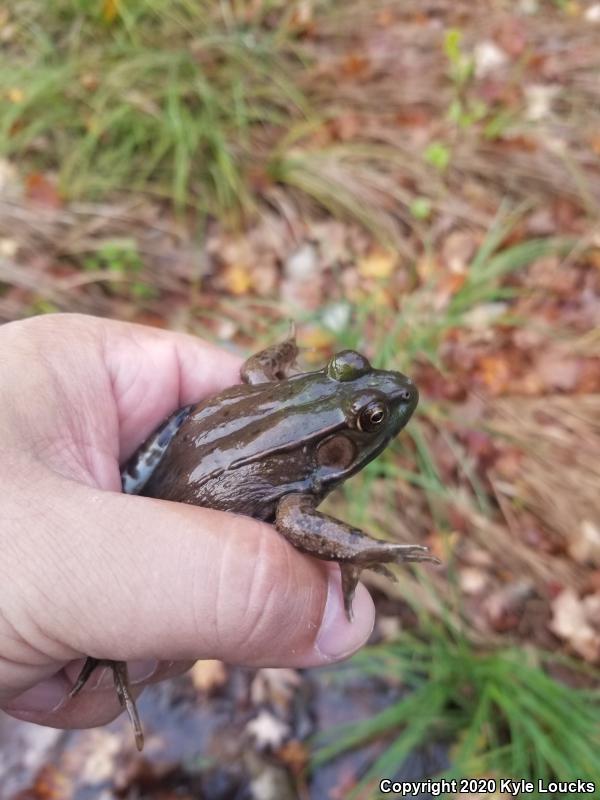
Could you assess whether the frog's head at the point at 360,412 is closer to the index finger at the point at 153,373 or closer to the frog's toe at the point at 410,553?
the frog's toe at the point at 410,553

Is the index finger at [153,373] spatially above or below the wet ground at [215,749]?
above

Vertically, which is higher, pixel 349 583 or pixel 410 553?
pixel 410 553

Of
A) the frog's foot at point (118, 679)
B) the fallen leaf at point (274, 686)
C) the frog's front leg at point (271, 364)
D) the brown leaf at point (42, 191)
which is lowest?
the fallen leaf at point (274, 686)

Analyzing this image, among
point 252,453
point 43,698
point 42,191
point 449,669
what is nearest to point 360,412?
point 252,453

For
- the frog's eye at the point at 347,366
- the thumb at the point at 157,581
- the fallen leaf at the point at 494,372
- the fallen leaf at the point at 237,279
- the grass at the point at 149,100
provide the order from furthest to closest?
the grass at the point at 149,100 → the fallen leaf at the point at 237,279 → the fallen leaf at the point at 494,372 → the frog's eye at the point at 347,366 → the thumb at the point at 157,581

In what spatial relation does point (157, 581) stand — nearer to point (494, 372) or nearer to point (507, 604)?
point (507, 604)

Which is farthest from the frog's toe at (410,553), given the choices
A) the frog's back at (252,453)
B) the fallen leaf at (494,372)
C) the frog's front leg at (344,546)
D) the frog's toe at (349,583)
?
the fallen leaf at (494,372)

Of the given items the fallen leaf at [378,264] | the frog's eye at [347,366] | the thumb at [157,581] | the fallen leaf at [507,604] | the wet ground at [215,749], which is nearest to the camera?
the thumb at [157,581]
